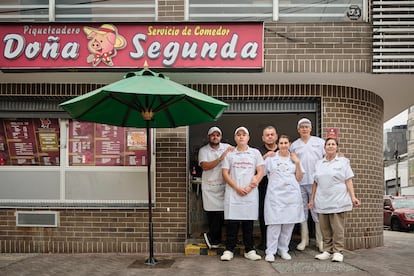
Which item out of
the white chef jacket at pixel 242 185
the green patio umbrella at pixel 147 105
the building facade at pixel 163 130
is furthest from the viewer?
the building facade at pixel 163 130

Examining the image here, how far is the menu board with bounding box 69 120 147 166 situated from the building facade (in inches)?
2.8

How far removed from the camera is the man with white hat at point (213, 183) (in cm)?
655

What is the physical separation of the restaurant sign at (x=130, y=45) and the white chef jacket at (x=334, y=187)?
1877 mm

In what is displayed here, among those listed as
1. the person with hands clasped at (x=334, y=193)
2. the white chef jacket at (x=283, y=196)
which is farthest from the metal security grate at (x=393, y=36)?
the white chef jacket at (x=283, y=196)

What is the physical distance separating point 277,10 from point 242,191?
2944mm

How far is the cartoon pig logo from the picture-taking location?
6844 mm

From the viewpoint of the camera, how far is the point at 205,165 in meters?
6.56

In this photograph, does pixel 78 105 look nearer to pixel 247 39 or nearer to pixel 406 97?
pixel 247 39

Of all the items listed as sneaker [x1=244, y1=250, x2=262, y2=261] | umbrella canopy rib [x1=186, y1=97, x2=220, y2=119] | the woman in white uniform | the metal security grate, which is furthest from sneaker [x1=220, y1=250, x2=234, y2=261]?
the metal security grate

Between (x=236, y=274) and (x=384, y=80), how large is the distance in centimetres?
388

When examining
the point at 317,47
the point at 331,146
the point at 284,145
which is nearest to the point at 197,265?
the point at 284,145

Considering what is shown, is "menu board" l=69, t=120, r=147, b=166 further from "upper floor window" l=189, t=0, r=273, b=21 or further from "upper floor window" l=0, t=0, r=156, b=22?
"upper floor window" l=189, t=0, r=273, b=21

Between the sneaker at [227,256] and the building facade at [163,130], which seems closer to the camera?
the sneaker at [227,256]

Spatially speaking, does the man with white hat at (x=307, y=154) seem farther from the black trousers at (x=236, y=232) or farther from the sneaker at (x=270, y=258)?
the black trousers at (x=236, y=232)
